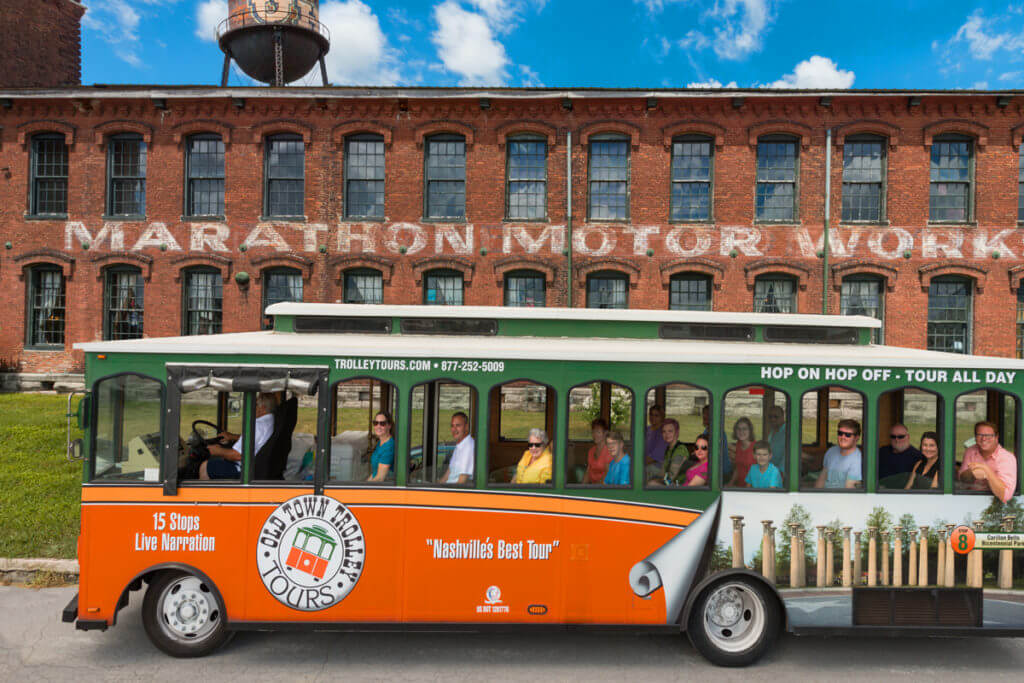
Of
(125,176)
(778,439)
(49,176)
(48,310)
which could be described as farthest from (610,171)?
(48,310)

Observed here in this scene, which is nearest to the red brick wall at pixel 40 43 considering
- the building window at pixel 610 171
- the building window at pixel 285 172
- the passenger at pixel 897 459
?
the building window at pixel 285 172

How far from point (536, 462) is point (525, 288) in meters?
12.5

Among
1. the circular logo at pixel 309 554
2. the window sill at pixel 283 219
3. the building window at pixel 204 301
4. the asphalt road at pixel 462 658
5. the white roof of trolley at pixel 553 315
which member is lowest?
the asphalt road at pixel 462 658

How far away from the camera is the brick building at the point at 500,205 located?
16422mm

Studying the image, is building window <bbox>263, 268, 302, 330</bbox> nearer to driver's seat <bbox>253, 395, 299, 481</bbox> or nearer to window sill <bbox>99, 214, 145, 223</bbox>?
window sill <bbox>99, 214, 145, 223</bbox>

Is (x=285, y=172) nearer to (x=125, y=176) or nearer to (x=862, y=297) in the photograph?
(x=125, y=176)

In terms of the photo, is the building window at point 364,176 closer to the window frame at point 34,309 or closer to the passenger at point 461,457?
the window frame at point 34,309

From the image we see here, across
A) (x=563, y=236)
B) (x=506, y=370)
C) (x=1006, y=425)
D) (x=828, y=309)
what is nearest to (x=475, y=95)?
(x=563, y=236)

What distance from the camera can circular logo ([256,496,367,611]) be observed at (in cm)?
478

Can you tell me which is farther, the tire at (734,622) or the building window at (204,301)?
the building window at (204,301)

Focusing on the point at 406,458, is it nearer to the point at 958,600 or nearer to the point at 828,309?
the point at 958,600

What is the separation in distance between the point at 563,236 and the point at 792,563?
13.0 metres

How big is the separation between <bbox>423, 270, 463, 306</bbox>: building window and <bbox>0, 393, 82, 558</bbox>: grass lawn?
30.0 ft

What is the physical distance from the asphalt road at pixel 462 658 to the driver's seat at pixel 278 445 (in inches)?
62.8
